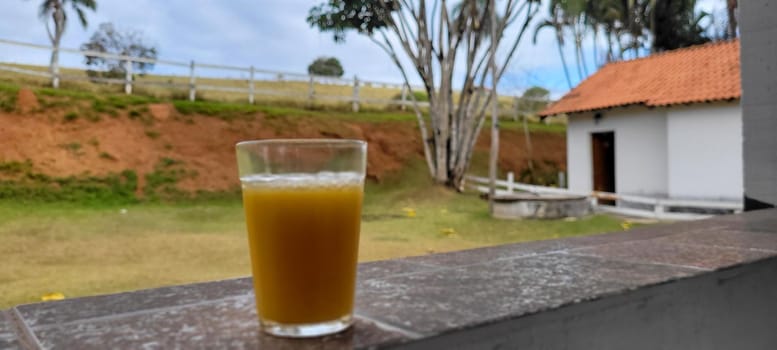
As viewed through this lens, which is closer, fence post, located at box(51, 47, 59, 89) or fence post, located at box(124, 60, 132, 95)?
fence post, located at box(51, 47, 59, 89)

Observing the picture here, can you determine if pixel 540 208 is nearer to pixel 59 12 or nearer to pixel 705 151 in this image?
pixel 705 151

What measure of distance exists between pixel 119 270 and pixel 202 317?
4.37 m

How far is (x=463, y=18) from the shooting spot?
11.8 m

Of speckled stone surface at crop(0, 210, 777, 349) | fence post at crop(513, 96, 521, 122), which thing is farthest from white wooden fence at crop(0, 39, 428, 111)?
speckled stone surface at crop(0, 210, 777, 349)

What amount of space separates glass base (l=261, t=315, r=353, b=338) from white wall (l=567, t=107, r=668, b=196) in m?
10.4

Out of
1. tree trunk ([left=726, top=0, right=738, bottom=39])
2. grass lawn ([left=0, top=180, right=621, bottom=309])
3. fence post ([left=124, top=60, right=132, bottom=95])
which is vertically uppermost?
tree trunk ([left=726, top=0, right=738, bottom=39])

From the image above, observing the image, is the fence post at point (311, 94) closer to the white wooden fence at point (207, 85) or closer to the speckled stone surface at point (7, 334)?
the white wooden fence at point (207, 85)

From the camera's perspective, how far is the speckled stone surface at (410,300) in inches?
24.9

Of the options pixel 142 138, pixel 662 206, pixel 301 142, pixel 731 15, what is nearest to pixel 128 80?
pixel 142 138

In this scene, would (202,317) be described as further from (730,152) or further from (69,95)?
(69,95)

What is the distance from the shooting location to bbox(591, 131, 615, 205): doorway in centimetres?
1127

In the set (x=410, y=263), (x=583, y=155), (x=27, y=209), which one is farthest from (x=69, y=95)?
(x=410, y=263)

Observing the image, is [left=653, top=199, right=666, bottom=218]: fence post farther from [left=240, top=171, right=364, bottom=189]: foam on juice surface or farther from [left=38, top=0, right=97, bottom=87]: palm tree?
[left=38, top=0, right=97, bottom=87]: palm tree

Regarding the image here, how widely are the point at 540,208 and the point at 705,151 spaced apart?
3.23 metres
